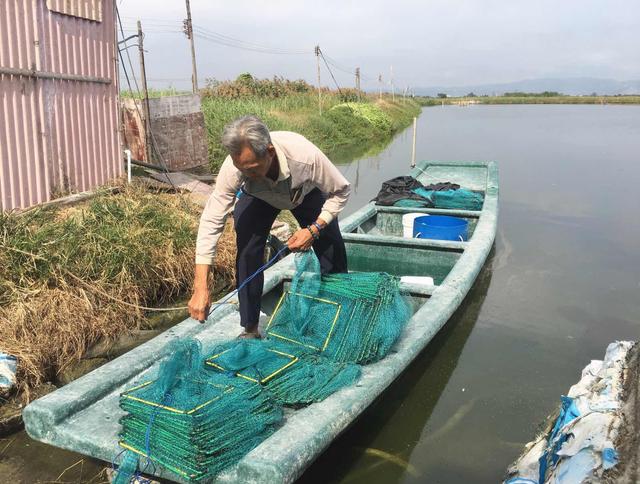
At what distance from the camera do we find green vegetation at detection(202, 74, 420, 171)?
15.0 metres

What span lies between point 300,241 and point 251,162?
60cm

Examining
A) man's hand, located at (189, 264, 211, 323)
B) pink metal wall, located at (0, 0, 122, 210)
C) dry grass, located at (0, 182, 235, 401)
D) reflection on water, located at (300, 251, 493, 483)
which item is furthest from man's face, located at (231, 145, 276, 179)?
pink metal wall, located at (0, 0, 122, 210)

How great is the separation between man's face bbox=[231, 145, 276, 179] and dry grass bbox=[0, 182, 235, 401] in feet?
6.81

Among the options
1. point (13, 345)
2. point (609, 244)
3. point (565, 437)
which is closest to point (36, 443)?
point (13, 345)

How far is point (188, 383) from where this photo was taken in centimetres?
259

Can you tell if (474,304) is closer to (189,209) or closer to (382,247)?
(382,247)

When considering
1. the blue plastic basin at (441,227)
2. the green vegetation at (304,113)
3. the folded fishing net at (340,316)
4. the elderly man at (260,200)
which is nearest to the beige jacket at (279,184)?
the elderly man at (260,200)

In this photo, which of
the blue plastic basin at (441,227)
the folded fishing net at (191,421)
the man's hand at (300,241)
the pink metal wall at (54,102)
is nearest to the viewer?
the folded fishing net at (191,421)

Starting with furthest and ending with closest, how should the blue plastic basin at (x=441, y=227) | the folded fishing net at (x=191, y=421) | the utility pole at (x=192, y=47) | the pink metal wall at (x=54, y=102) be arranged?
the utility pole at (x=192, y=47)
the blue plastic basin at (x=441, y=227)
the pink metal wall at (x=54, y=102)
the folded fishing net at (x=191, y=421)

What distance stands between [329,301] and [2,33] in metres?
4.22

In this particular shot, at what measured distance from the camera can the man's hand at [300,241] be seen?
10.1 ft

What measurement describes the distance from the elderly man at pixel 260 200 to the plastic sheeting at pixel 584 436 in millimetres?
1573

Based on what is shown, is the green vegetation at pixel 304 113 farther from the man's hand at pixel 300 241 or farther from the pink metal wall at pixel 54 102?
the man's hand at pixel 300 241

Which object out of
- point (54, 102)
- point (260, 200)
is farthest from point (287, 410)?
point (54, 102)
